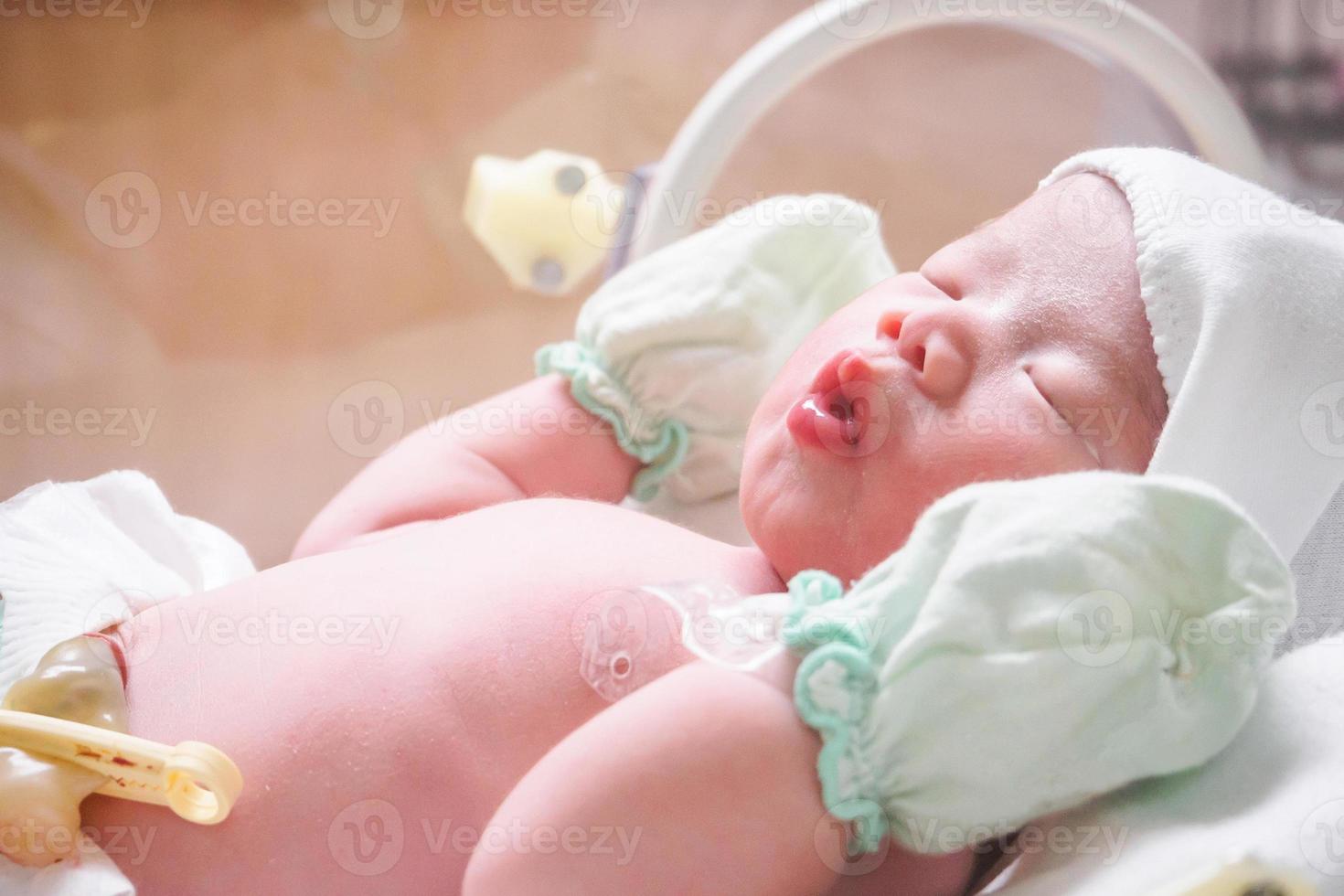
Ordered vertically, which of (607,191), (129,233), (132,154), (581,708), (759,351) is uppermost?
(132,154)

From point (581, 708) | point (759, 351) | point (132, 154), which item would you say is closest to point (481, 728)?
point (581, 708)

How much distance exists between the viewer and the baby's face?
0.75 m

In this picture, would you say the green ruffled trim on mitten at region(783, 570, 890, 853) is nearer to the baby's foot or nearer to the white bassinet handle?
the baby's foot

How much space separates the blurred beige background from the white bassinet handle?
745 millimetres

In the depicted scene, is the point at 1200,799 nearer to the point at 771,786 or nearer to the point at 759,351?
the point at 771,786

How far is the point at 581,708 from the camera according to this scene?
75cm

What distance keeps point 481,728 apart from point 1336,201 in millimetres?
1695

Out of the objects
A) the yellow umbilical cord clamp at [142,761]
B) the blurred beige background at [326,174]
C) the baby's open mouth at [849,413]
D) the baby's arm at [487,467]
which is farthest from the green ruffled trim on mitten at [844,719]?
the blurred beige background at [326,174]

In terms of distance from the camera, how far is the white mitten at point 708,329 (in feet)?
3.62

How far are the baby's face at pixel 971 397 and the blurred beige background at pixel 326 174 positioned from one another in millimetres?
869

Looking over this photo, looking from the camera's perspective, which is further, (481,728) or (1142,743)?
(481,728)

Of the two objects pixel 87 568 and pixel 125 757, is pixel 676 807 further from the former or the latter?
pixel 87 568

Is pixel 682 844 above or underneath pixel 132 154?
underneath

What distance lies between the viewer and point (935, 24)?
47.9 inches
